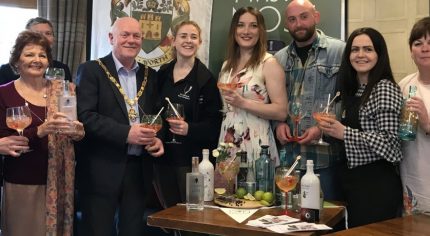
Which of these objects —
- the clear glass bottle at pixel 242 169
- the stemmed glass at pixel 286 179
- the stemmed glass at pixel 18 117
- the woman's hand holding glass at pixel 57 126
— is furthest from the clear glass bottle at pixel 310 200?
the stemmed glass at pixel 18 117

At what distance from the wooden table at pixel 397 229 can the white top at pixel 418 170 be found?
242 millimetres

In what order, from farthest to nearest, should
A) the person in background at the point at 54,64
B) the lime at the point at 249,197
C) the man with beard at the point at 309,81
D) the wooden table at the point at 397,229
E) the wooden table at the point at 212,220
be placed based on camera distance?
the person in background at the point at 54,64 < the man with beard at the point at 309,81 < the lime at the point at 249,197 < the wooden table at the point at 212,220 < the wooden table at the point at 397,229

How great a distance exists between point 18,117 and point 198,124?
0.99 m

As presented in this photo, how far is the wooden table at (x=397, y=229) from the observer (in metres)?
1.73

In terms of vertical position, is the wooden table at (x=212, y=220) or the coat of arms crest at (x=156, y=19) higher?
the coat of arms crest at (x=156, y=19)

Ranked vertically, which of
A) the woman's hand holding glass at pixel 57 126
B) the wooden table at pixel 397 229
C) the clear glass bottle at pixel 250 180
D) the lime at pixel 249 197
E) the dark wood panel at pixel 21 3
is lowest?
the wooden table at pixel 397 229

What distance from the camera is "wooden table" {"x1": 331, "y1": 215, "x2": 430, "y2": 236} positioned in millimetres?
1727

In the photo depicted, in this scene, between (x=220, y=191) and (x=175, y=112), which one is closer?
(x=220, y=191)

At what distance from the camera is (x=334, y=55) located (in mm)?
2826

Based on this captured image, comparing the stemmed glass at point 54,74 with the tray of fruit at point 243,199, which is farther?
the stemmed glass at point 54,74

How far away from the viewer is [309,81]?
110 inches

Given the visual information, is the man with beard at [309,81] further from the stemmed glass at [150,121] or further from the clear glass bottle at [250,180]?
the stemmed glass at [150,121]

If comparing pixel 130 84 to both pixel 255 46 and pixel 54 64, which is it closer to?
pixel 255 46

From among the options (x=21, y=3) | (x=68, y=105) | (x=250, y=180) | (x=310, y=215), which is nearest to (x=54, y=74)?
(x=68, y=105)
